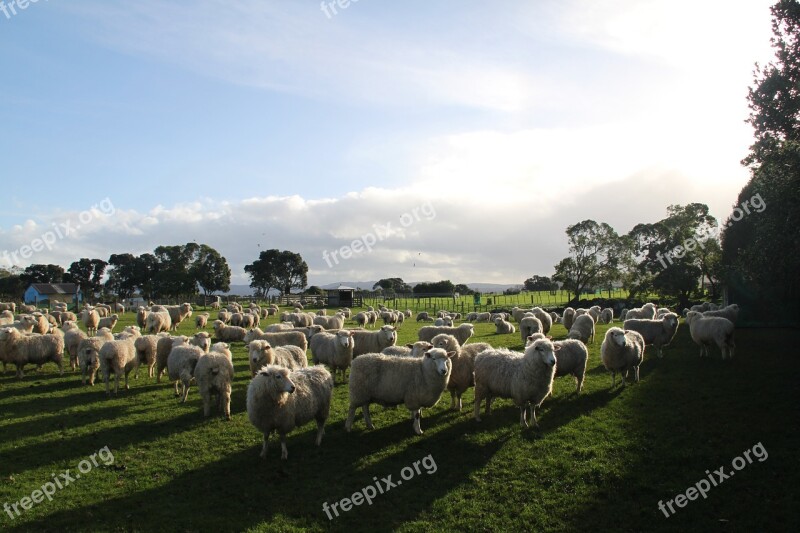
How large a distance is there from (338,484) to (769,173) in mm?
17418

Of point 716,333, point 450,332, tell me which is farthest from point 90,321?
point 716,333

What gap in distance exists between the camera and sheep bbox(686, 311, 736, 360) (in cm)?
1761

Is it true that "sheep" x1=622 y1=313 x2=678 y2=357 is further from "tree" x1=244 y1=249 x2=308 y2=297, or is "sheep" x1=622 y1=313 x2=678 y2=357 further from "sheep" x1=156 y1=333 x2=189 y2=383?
"tree" x1=244 y1=249 x2=308 y2=297

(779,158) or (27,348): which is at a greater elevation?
(779,158)

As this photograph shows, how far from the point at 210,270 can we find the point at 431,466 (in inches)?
3420

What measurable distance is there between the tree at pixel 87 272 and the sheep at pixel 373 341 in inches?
3908

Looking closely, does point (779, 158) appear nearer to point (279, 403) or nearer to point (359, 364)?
point (359, 364)

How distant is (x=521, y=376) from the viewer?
35.7 feet

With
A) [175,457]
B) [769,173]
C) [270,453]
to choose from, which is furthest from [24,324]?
[769,173]

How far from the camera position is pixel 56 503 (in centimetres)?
785

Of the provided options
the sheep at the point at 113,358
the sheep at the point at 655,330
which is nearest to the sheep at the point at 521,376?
the sheep at the point at 655,330

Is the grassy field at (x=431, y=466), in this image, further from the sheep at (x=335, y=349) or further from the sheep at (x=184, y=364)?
the sheep at (x=335, y=349)

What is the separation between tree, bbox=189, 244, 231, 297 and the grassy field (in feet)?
253

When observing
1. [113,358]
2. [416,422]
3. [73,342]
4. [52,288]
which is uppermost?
[52,288]
